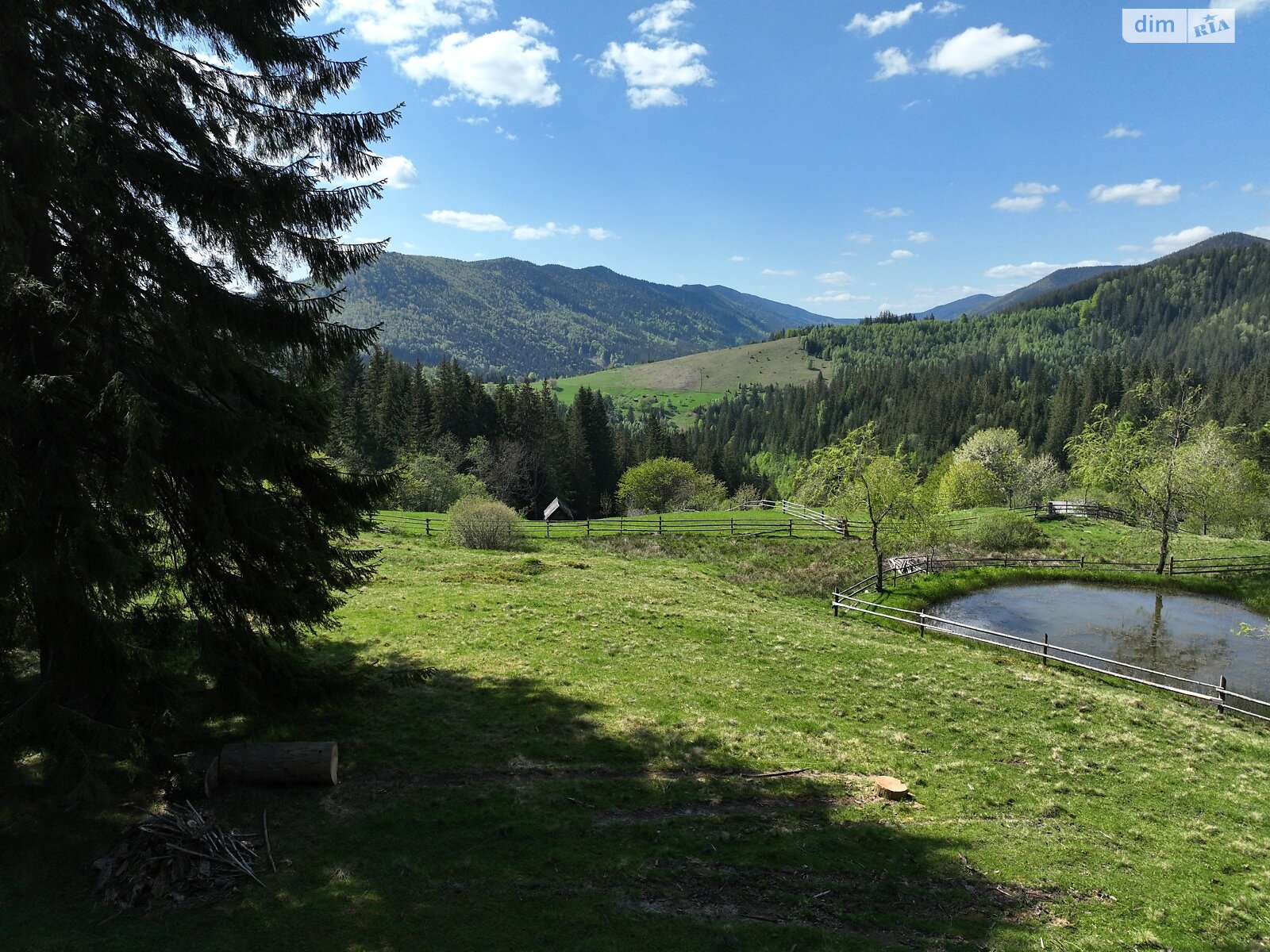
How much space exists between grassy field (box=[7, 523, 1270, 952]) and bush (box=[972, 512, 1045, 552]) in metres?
27.6

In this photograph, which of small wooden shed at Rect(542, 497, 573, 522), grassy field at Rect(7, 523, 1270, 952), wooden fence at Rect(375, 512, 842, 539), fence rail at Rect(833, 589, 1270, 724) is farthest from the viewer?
small wooden shed at Rect(542, 497, 573, 522)

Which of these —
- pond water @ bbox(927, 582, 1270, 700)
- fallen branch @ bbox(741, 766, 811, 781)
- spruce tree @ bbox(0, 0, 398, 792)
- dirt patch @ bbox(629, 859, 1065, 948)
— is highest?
spruce tree @ bbox(0, 0, 398, 792)

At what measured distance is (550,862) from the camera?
27.5ft

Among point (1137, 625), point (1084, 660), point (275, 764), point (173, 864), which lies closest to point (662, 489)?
point (1137, 625)

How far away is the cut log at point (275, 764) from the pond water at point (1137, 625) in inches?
894

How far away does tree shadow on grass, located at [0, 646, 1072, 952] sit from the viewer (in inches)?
272

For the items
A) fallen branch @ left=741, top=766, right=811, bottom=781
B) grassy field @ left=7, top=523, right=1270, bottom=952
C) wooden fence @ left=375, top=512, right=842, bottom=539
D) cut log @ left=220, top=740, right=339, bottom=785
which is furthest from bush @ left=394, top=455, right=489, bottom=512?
fallen branch @ left=741, top=766, right=811, bottom=781

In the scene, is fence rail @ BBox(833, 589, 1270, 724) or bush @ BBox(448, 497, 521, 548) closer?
fence rail @ BBox(833, 589, 1270, 724)

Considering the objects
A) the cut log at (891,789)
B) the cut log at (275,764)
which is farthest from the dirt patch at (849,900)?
the cut log at (275,764)

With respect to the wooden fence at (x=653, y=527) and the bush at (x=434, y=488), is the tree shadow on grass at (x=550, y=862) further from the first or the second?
the bush at (x=434, y=488)

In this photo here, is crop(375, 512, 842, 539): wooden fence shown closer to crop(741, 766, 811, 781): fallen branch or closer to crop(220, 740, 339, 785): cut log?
crop(741, 766, 811, 781): fallen branch

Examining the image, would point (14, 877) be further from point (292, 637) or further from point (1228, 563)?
point (1228, 563)

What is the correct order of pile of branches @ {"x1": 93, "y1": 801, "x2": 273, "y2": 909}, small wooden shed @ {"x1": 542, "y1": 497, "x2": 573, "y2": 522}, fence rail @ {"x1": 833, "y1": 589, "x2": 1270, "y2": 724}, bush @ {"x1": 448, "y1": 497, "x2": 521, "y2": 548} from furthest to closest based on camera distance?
1. small wooden shed @ {"x1": 542, "y1": 497, "x2": 573, "y2": 522}
2. bush @ {"x1": 448, "y1": 497, "x2": 521, "y2": 548}
3. fence rail @ {"x1": 833, "y1": 589, "x2": 1270, "y2": 724}
4. pile of branches @ {"x1": 93, "y1": 801, "x2": 273, "y2": 909}

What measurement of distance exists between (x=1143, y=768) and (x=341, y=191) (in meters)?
18.6
